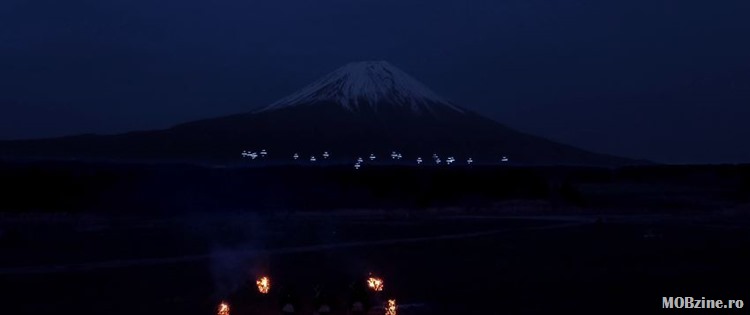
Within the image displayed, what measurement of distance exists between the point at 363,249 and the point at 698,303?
14402 millimetres

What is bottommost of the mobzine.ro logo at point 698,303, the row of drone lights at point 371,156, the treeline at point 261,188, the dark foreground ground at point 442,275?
the mobzine.ro logo at point 698,303

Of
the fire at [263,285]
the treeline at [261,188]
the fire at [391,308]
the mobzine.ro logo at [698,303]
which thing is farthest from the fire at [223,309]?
the treeline at [261,188]

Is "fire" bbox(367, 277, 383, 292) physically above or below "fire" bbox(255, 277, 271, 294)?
below

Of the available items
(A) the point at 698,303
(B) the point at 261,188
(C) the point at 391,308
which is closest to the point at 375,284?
(C) the point at 391,308

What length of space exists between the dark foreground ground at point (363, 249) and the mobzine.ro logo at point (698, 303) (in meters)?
0.30

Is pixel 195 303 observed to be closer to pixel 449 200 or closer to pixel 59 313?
pixel 59 313

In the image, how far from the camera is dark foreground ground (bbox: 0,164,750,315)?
21.6 meters

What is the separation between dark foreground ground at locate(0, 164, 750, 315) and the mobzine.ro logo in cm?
30

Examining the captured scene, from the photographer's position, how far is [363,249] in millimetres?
32625

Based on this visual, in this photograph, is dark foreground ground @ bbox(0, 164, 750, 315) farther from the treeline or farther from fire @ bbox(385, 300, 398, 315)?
the treeline

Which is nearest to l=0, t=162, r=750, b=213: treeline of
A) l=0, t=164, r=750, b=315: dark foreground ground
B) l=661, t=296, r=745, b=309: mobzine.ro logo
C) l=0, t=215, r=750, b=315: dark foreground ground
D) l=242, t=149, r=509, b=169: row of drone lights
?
l=0, t=164, r=750, b=315: dark foreground ground

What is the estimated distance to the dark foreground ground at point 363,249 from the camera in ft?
70.9

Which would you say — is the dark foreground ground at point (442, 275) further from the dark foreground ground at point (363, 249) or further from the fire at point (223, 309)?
the fire at point (223, 309)

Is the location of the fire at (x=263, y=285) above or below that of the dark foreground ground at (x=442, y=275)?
above
